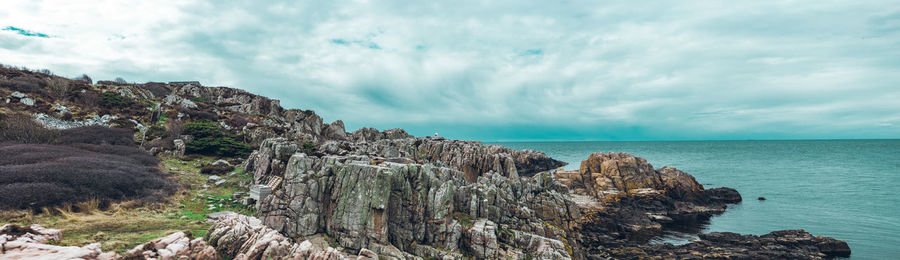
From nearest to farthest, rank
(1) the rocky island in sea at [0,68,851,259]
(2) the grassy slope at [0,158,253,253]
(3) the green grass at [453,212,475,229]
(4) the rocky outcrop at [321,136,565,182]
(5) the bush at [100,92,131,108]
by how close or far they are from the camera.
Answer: (2) the grassy slope at [0,158,253,253] < (1) the rocky island in sea at [0,68,851,259] < (3) the green grass at [453,212,475,229] < (4) the rocky outcrop at [321,136,565,182] < (5) the bush at [100,92,131,108]

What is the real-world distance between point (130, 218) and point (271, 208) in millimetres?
7083

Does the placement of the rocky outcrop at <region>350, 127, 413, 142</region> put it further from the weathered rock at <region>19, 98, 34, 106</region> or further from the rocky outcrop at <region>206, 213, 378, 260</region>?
the rocky outcrop at <region>206, 213, 378, 260</region>

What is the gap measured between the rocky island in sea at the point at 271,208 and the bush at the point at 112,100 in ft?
20.6

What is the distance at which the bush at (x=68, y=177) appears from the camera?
16.9m

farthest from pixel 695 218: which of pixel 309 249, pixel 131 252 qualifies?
pixel 131 252

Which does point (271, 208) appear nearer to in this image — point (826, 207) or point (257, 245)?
point (257, 245)

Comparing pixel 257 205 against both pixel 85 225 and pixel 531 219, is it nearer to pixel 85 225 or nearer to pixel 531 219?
pixel 85 225

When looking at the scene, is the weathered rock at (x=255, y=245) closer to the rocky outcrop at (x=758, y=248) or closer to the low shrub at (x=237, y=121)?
the rocky outcrop at (x=758, y=248)

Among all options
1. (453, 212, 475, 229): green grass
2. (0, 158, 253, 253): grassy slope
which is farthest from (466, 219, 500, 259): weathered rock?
(0, 158, 253, 253): grassy slope

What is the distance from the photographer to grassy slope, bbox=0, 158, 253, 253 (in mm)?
14688

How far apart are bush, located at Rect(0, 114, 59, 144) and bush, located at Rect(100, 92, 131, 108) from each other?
1908 centimetres

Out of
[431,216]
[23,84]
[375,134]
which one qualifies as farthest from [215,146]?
Answer: [375,134]

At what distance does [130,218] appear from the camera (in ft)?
58.4

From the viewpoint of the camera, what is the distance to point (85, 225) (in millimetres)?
15805
